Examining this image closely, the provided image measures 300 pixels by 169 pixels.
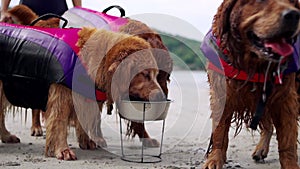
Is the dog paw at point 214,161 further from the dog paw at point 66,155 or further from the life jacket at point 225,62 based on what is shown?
the dog paw at point 66,155

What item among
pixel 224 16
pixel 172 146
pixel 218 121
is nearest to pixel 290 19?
pixel 224 16

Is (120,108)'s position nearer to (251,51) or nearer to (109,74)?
(109,74)

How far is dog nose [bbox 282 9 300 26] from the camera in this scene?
3.42m

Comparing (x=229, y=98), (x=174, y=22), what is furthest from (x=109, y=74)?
(x=229, y=98)

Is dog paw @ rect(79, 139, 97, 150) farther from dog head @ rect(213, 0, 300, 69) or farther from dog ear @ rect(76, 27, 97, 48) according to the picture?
dog head @ rect(213, 0, 300, 69)

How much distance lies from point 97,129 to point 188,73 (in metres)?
1.17

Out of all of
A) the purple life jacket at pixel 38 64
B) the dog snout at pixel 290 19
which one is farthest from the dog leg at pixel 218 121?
the purple life jacket at pixel 38 64

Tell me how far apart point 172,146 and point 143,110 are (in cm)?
124

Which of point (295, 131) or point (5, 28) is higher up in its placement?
point (5, 28)

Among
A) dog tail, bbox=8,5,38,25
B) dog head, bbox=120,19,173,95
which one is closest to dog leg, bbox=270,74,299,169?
dog head, bbox=120,19,173,95

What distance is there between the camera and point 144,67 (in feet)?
14.6

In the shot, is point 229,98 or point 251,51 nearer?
point 251,51

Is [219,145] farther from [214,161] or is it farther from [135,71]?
[135,71]

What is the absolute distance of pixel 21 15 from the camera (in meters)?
5.79
